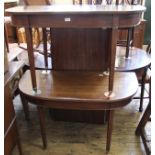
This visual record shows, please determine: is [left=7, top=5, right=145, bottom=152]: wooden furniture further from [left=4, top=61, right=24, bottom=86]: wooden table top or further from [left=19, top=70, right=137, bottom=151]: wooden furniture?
[left=4, top=61, right=24, bottom=86]: wooden table top

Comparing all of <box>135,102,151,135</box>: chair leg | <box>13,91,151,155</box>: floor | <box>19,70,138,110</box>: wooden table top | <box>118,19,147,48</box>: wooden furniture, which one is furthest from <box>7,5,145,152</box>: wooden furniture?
<box>118,19,147,48</box>: wooden furniture

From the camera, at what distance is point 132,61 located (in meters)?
2.00

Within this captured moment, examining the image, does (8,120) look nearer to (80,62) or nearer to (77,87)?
(77,87)

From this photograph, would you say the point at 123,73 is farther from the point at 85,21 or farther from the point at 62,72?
the point at 85,21

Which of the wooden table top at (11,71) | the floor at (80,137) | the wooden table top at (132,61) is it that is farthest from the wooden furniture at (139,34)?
the wooden table top at (11,71)

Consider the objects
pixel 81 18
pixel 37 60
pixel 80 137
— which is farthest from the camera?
pixel 37 60

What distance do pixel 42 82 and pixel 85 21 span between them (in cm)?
69

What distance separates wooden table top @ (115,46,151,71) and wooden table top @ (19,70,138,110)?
0.17m

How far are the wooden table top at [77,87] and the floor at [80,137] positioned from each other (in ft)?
1.79

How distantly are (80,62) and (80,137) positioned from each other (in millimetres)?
745

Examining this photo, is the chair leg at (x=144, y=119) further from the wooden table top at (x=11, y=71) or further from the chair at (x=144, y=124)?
the wooden table top at (x=11, y=71)

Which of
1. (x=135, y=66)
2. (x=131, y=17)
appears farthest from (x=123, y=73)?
(x=131, y=17)

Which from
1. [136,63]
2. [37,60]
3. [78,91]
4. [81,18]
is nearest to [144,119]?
[136,63]

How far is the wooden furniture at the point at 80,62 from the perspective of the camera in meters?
1.23
